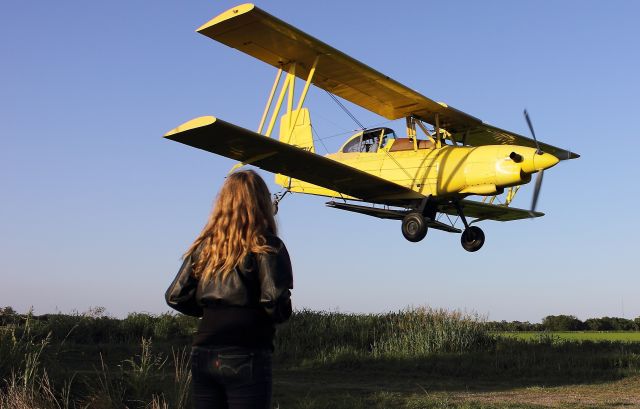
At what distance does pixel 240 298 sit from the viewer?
3674mm

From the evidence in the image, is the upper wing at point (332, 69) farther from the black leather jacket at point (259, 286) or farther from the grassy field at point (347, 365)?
the black leather jacket at point (259, 286)

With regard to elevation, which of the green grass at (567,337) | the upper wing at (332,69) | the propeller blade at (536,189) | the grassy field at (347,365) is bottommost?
the grassy field at (347,365)

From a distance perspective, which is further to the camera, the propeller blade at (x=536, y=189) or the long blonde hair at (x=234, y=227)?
the propeller blade at (x=536, y=189)

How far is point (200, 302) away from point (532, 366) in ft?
46.1

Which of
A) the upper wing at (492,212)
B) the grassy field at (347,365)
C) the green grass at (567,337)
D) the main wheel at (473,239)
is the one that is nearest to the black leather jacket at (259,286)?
the grassy field at (347,365)

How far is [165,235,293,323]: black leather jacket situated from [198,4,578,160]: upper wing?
38.6 ft

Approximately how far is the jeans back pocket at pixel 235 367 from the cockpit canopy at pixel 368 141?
16.1 m

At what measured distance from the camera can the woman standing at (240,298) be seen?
361 cm

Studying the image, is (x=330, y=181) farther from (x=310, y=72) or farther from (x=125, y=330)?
(x=125, y=330)

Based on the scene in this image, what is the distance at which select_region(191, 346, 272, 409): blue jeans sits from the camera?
141 inches

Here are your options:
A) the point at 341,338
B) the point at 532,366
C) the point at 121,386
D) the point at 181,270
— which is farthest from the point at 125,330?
the point at 181,270

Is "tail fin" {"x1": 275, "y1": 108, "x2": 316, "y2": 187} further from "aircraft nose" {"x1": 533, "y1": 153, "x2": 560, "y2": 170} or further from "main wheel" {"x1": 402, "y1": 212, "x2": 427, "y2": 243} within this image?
"aircraft nose" {"x1": 533, "y1": 153, "x2": 560, "y2": 170}

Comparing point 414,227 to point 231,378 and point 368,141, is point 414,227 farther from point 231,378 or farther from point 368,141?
point 231,378

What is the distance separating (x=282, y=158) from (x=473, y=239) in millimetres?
5675
